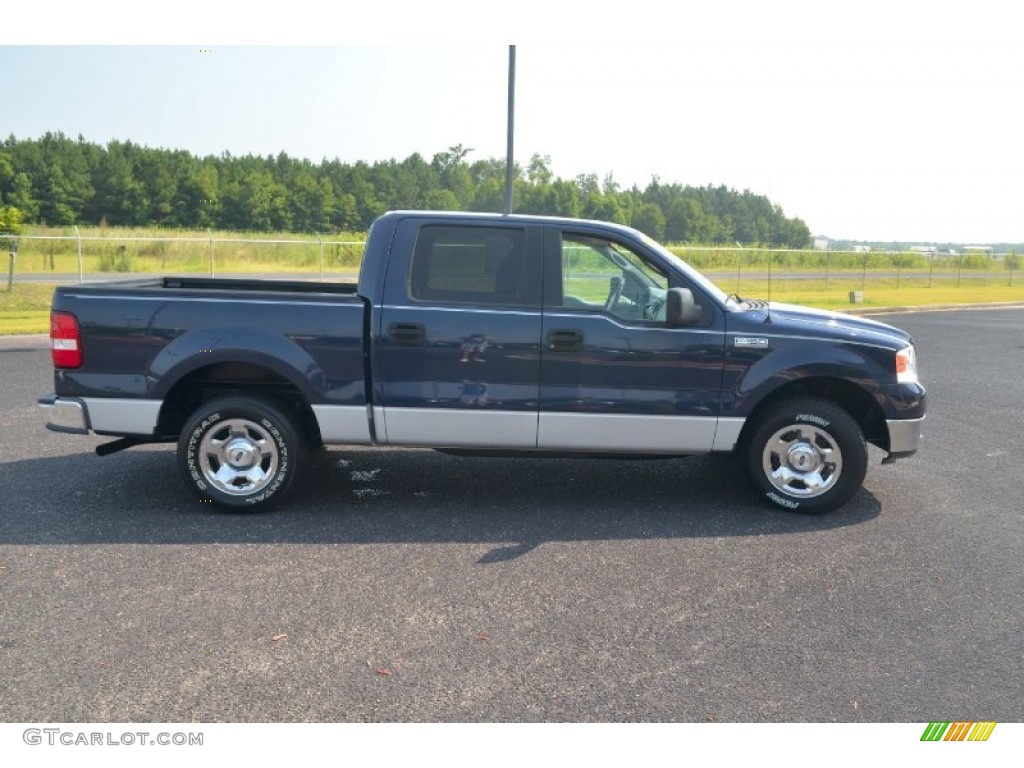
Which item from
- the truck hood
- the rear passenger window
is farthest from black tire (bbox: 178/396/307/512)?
the truck hood

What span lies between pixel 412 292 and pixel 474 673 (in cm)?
278

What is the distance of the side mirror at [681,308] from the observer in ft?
17.9

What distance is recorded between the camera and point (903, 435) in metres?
5.82

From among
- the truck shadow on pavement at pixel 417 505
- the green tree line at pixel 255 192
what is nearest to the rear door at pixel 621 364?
the truck shadow on pavement at pixel 417 505

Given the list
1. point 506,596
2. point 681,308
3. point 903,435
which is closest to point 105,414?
point 506,596

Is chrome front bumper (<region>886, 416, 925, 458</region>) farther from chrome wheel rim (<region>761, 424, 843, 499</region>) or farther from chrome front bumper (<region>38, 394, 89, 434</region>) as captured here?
chrome front bumper (<region>38, 394, 89, 434</region>)

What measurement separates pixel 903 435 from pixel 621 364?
1958 mm

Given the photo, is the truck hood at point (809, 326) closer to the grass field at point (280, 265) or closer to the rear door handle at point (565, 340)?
the rear door handle at point (565, 340)

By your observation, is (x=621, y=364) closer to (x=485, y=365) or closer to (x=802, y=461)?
(x=485, y=365)

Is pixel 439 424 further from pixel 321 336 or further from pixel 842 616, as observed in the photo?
pixel 842 616

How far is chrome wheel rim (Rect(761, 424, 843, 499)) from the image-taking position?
580 cm

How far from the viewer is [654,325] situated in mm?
5664

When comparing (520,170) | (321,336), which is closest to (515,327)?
(321,336)

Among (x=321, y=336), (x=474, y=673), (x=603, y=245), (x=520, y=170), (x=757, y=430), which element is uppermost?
(x=520, y=170)
